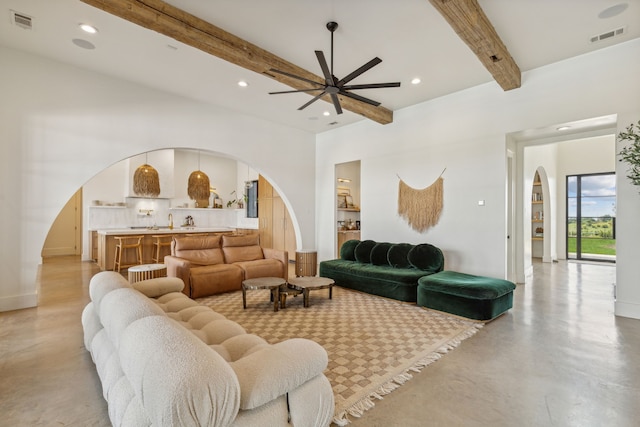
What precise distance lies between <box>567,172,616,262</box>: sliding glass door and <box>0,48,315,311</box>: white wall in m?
9.86

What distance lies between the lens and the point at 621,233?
12.3 feet

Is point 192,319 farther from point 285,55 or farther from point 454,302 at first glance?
point 285,55

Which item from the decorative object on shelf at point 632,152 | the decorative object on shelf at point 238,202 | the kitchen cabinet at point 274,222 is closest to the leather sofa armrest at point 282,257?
the kitchen cabinet at point 274,222

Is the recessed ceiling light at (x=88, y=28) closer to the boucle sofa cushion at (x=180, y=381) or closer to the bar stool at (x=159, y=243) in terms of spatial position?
the boucle sofa cushion at (x=180, y=381)

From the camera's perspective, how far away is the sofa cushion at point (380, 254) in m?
5.28

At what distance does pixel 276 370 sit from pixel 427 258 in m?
3.84

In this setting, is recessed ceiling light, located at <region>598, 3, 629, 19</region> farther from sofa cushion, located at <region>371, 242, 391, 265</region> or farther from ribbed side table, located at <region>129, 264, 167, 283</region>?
ribbed side table, located at <region>129, 264, 167, 283</region>

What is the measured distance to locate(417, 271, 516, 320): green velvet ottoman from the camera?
11.6 feet

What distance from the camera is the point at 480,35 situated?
3.11 meters

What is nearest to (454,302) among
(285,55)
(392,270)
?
(392,270)

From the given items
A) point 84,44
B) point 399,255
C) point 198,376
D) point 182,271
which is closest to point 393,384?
point 198,376

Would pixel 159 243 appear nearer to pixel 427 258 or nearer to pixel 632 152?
pixel 427 258

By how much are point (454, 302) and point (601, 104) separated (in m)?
3.13

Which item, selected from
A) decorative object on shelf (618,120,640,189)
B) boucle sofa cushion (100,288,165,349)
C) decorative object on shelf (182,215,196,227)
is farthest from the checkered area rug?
decorative object on shelf (182,215,196,227)
